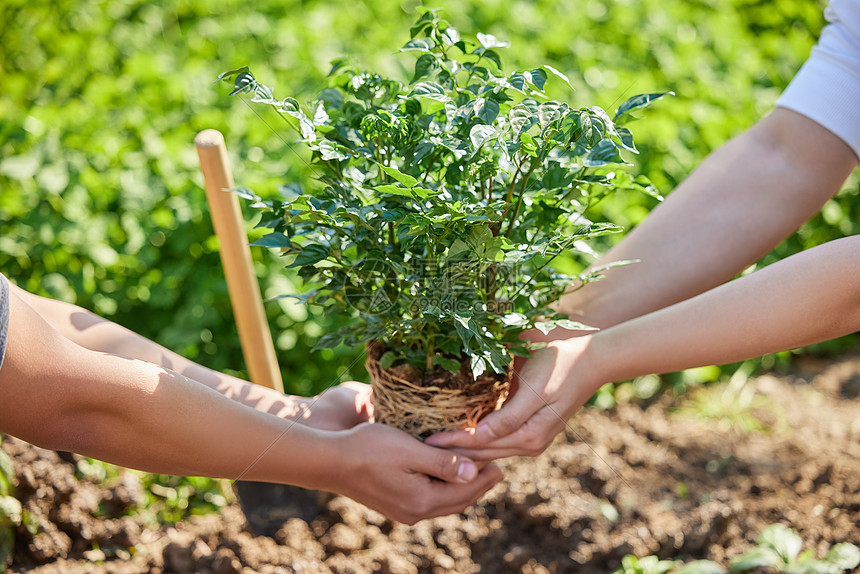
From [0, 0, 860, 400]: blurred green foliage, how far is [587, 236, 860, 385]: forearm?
1.61 ft

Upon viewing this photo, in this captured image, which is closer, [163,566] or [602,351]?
[602,351]

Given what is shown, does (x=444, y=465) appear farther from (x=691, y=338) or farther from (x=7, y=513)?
(x=7, y=513)

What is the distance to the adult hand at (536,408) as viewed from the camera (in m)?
1.26

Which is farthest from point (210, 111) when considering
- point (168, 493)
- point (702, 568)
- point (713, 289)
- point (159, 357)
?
point (702, 568)

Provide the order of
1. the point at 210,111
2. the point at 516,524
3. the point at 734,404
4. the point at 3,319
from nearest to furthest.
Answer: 1. the point at 3,319
2. the point at 516,524
3. the point at 734,404
4. the point at 210,111

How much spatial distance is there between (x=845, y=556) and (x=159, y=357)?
135 centimetres

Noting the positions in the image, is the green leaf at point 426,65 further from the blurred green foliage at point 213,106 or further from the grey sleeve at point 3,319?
the grey sleeve at point 3,319

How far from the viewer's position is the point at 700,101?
9.49 ft

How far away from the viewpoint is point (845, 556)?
147cm

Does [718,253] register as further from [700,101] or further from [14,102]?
[14,102]

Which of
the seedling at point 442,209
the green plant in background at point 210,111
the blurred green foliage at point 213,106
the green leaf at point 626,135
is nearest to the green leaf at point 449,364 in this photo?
the seedling at point 442,209

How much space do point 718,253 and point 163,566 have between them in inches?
51.5

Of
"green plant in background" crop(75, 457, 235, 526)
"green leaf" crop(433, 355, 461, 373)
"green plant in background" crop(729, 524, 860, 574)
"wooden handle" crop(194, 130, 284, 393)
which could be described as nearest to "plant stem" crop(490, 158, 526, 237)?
"green leaf" crop(433, 355, 461, 373)

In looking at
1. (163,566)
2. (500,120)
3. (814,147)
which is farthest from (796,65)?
(163,566)
